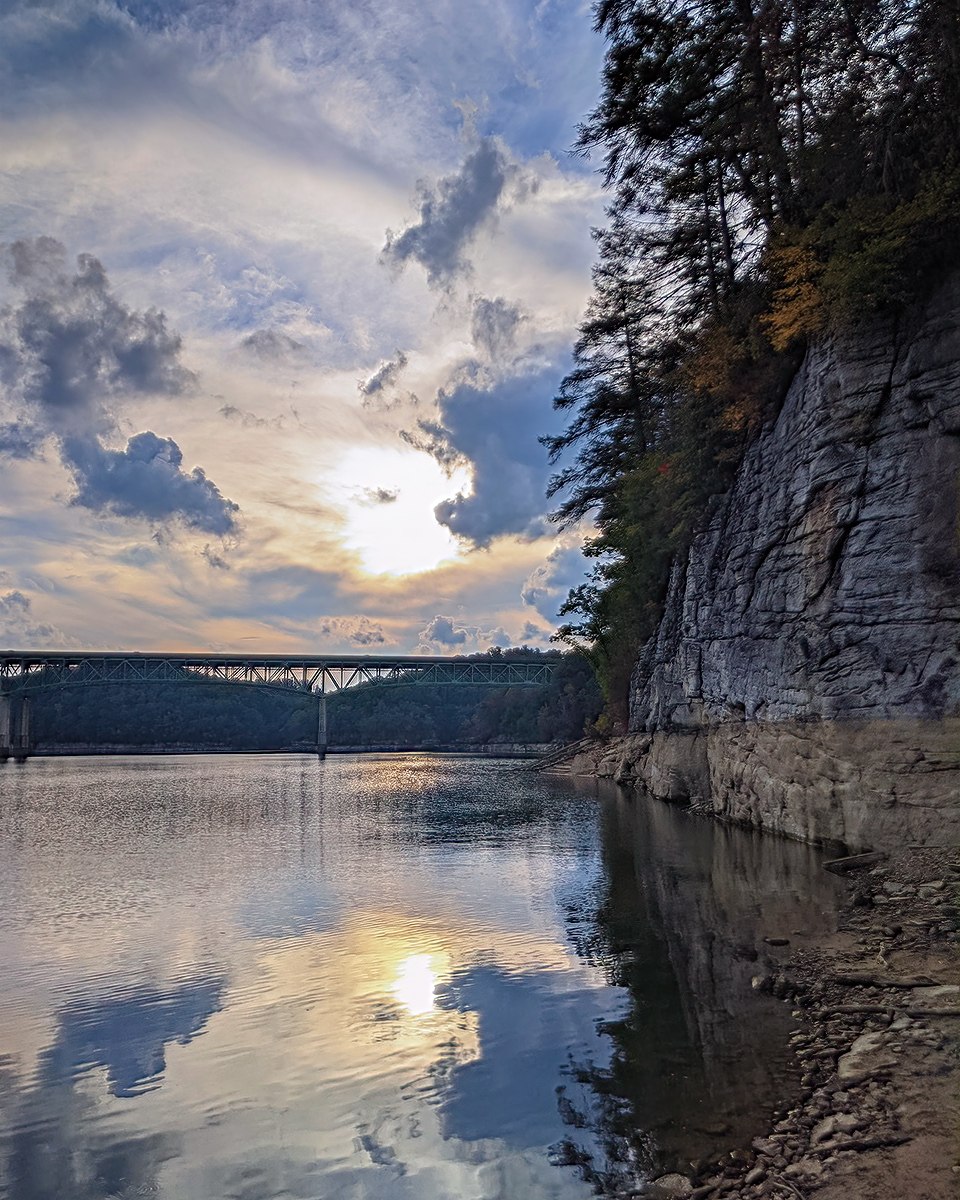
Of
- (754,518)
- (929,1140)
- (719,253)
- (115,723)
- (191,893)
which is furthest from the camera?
(115,723)

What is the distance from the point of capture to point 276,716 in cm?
18412

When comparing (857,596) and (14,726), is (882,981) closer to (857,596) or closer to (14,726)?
(857,596)

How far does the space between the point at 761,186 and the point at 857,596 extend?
Answer: 1431cm

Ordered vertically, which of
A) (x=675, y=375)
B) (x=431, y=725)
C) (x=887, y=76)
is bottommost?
(x=431, y=725)

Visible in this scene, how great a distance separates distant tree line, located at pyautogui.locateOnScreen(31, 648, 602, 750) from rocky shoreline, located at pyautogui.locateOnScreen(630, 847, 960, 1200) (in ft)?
349

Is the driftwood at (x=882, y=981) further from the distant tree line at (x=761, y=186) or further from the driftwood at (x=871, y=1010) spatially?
the distant tree line at (x=761, y=186)

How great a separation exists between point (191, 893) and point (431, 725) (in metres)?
159

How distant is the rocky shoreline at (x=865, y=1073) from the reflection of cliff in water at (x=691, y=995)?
0.26m

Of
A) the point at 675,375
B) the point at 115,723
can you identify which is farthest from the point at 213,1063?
the point at 115,723

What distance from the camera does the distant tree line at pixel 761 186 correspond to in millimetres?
17109

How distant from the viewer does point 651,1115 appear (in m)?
7.23

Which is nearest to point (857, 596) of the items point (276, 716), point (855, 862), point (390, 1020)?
point (855, 862)

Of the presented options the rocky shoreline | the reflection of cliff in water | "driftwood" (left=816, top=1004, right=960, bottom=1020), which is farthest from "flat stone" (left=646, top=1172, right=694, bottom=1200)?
"driftwood" (left=816, top=1004, right=960, bottom=1020)

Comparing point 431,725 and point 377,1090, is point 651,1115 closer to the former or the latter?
point 377,1090
